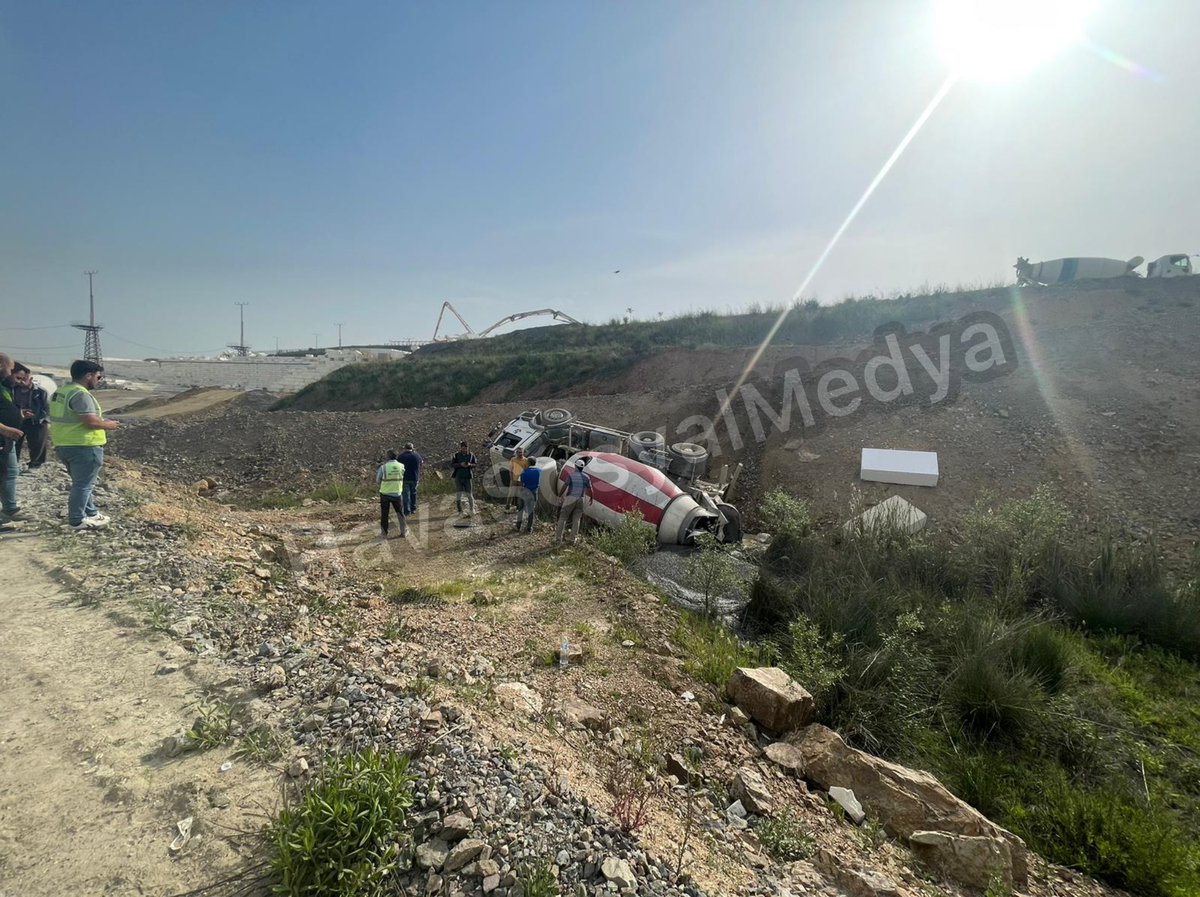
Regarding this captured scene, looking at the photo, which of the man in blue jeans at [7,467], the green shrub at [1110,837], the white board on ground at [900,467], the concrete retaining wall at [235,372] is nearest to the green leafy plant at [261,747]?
the green shrub at [1110,837]

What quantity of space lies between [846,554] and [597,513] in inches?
182

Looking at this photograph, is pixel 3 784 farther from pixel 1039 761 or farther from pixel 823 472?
pixel 823 472

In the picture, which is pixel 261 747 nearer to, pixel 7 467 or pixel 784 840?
pixel 784 840

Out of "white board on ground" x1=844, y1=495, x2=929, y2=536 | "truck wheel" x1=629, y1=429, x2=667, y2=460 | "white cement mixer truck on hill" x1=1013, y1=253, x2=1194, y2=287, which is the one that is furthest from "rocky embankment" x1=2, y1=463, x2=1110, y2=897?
"white cement mixer truck on hill" x1=1013, y1=253, x2=1194, y2=287

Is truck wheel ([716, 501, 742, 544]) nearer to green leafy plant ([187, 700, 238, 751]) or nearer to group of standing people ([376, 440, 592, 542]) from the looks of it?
group of standing people ([376, 440, 592, 542])

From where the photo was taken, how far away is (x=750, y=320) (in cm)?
3291

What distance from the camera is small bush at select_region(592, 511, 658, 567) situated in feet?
29.4

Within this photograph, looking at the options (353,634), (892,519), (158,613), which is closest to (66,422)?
(158,613)

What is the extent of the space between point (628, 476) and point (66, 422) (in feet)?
26.5

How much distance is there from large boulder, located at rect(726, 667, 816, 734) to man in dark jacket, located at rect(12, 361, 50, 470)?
9.67 m

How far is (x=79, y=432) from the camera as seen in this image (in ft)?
18.0

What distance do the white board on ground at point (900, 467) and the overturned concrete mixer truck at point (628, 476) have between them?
3384 mm

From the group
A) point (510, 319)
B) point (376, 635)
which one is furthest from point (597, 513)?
point (510, 319)

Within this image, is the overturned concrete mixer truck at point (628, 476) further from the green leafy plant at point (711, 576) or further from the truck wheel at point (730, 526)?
the green leafy plant at point (711, 576)
